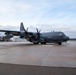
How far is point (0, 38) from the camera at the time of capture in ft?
272

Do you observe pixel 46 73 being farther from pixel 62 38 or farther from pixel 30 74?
pixel 62 38

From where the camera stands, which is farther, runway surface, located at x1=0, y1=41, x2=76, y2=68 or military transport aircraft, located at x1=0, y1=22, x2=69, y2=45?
military transport aircraft, located at x1=0, y1=22, x2=69, y2=45

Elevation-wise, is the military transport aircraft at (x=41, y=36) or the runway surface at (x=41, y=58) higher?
the military transport aircraft at (x=41, y=36)

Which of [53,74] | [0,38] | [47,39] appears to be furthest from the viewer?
[0,38]

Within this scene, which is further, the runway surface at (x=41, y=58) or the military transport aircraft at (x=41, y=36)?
the military transport aircraft at (x=41, y=36)

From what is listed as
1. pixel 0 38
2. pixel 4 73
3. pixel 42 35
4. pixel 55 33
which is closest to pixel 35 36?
pixel 42 35

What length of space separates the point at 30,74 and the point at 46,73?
0.56 meters

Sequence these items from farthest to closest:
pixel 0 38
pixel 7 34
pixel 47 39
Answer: pixel 0 38, pixel 47 39, pixel 7 34

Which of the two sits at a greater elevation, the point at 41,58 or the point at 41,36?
the point at 41,36

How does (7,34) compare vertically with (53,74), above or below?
above

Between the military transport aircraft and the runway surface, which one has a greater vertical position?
the military transport aircraft

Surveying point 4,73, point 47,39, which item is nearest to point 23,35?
point 47,39

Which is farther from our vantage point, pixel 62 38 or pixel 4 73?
pixel 62 38

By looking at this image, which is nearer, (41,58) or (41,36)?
(41,58)
